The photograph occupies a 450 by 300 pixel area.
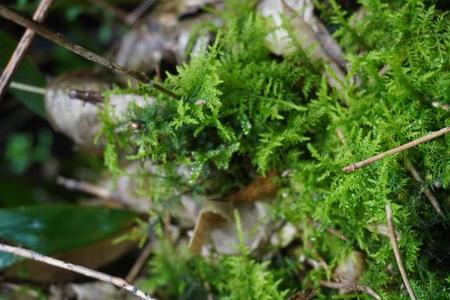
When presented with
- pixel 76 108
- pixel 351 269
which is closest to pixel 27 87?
pixel 76 108

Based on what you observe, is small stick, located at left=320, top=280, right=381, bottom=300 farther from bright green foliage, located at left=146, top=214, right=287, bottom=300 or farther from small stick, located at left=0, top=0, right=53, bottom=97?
small stick, located at left=0, top=0, right=53, bottom=97

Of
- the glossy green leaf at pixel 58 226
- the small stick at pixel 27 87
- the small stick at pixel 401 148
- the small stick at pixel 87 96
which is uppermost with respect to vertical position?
the small stick at pixel 27 87

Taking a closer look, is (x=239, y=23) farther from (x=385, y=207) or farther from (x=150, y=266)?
(x=150, y=266)

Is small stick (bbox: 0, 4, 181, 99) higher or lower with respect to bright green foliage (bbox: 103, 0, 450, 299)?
higher

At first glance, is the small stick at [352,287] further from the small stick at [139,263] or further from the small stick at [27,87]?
the small stick at [27,87]

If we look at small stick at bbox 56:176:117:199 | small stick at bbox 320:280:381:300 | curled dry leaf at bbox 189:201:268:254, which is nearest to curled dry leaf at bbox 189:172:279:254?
curled dry leaf at bbox 189:201:268:254

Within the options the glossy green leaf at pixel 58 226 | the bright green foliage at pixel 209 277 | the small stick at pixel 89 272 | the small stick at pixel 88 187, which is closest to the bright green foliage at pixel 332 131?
the bright green foliage at pixel 209 277
